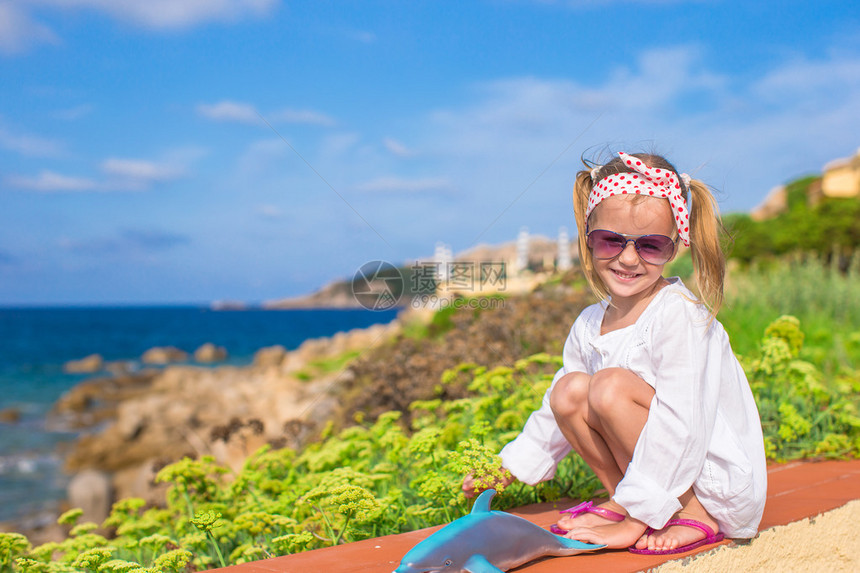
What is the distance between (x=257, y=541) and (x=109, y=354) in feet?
140

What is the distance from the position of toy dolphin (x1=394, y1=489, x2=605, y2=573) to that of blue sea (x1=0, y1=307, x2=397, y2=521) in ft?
19.2

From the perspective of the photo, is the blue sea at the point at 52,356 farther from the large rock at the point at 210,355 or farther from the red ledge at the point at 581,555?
the red ledge at the point at 581,555

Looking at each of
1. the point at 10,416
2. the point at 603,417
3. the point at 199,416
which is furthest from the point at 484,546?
the point at 10,416

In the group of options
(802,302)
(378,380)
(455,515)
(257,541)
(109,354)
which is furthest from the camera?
(109,354)

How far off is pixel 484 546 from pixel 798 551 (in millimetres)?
1372

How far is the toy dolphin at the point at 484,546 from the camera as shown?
5.52ft

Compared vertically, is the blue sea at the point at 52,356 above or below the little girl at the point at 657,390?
below

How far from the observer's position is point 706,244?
7.03 ft

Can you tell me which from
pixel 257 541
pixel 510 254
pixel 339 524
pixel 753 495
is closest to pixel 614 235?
pixel 753 495

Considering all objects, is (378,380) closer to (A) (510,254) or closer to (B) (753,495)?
(B) (753,495)

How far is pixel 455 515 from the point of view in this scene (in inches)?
111

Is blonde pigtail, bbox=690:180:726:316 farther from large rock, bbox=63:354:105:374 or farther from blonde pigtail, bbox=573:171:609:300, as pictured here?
large rock, bbox=63:354:105:374

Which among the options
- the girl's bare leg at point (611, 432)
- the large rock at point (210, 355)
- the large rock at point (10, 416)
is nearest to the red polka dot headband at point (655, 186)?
the girl's bare leg at point (611, 432)

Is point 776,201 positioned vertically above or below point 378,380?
above
